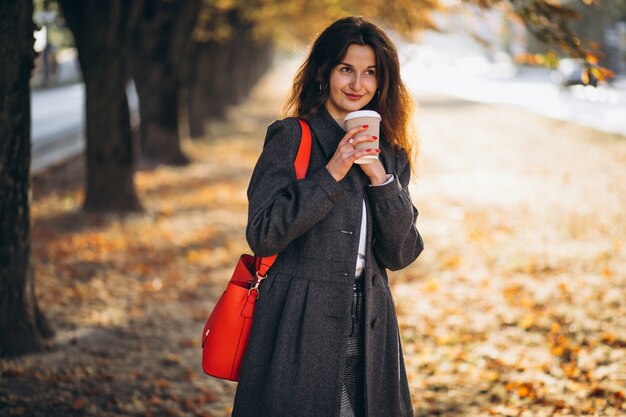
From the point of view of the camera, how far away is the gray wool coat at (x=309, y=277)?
2621 millimetres

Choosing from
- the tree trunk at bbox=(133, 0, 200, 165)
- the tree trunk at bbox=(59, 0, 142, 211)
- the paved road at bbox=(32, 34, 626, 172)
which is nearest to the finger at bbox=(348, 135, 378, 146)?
the paved road at bbox=(32, 34, 626, 172)

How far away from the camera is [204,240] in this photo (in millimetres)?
9797

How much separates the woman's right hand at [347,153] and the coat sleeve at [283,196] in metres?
0.03

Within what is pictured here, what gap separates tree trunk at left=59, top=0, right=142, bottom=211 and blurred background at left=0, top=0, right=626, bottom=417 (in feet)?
0.09

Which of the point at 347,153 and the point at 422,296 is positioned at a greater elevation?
the point at 347,153

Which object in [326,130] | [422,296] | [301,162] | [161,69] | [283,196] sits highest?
[161,69]

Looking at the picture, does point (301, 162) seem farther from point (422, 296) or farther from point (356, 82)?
point (422, 296)

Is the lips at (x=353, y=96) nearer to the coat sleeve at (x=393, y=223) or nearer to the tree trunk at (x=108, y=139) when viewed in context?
the coat sleeve at (x=393, y=223)

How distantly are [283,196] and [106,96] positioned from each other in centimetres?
746

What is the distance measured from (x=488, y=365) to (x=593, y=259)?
338cm

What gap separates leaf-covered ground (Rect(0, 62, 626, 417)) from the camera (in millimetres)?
4891

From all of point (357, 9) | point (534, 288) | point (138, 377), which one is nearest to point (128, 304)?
point (138, 377)

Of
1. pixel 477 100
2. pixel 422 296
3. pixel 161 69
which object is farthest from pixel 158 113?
pixel 477 100

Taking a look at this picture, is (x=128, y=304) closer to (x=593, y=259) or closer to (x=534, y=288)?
(x=534, y=288)
